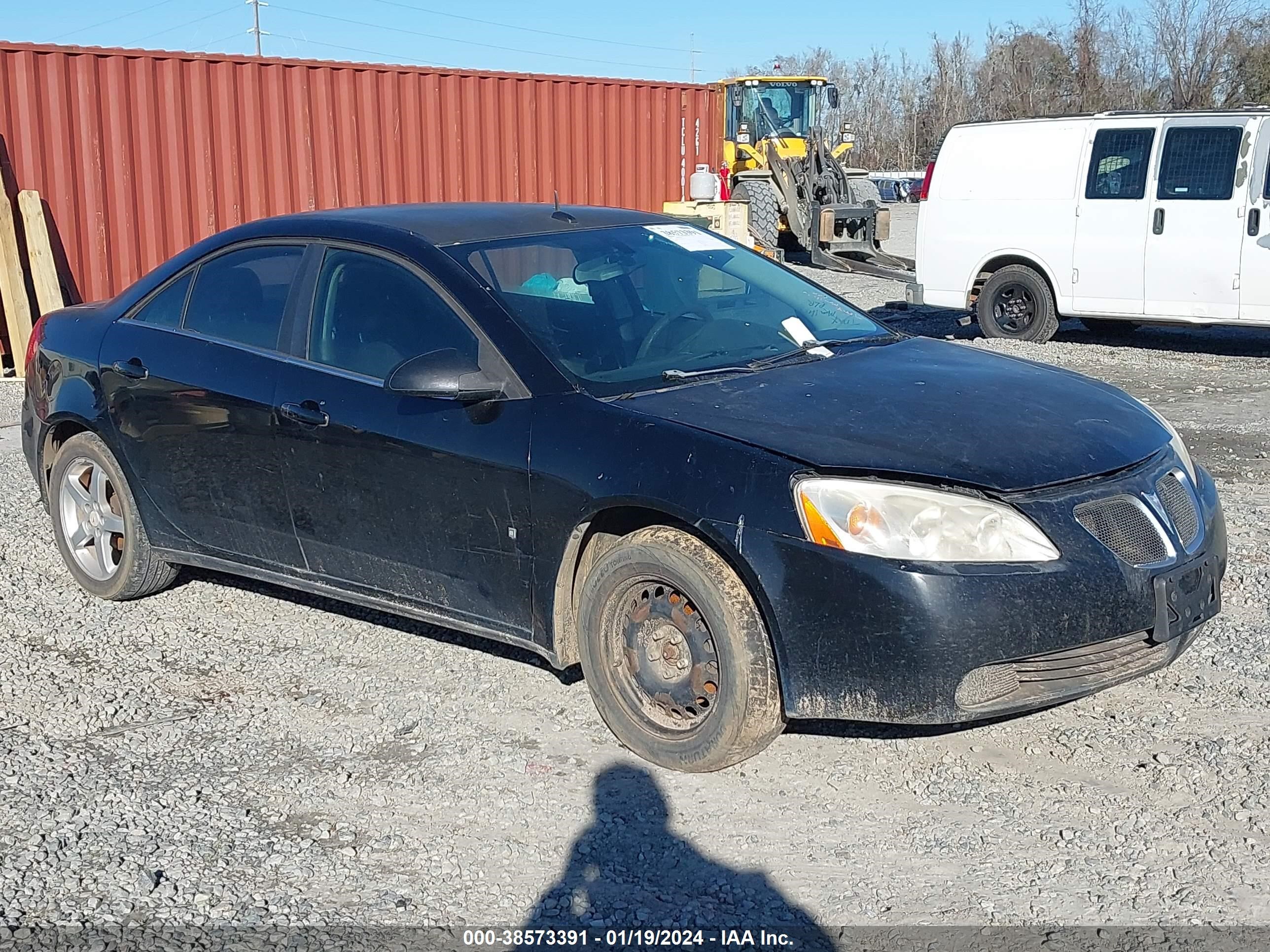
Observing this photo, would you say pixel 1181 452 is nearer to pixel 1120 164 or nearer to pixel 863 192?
pixel 1120 164

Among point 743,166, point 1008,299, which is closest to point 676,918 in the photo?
point 1008,299

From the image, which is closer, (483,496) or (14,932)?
(14,932)

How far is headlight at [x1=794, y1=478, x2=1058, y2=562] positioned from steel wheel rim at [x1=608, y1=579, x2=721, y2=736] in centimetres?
48

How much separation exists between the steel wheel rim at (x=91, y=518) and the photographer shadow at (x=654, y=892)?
2913 mm

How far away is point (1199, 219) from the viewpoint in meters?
11.0

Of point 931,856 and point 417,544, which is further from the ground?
point 417,544

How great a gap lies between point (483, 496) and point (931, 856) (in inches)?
66.6

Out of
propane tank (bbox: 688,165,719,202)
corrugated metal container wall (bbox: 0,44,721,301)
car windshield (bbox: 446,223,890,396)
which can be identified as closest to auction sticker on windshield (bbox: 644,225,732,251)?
car windshield (bbox: 446,223,890,396)

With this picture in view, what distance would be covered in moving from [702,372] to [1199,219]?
8.19 metres

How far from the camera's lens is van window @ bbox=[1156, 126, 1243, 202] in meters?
11.0

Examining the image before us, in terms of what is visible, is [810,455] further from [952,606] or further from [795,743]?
[795,743]

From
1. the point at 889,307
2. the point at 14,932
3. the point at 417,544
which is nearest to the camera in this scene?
the point at 14,932

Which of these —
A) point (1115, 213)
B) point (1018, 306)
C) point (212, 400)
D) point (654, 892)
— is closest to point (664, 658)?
point (654, 892)

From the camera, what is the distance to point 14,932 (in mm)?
3135
